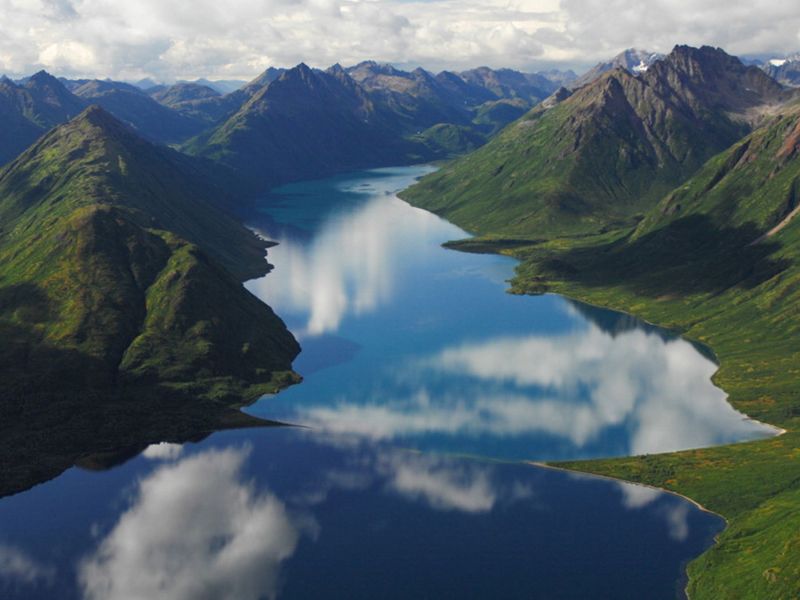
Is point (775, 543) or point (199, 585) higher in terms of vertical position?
point (775, 543)

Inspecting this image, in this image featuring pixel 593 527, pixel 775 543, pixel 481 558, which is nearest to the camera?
pixel 775 543

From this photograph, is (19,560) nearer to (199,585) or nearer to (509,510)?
(199,585)

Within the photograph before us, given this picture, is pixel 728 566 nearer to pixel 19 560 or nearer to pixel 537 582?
pixel 537 582

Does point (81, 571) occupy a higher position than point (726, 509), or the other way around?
point (726, 509)

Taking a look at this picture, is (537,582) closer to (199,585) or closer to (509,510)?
(509,510)

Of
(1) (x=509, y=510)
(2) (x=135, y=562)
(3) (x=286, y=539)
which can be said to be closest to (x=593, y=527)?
(1) (x=509, y=510)

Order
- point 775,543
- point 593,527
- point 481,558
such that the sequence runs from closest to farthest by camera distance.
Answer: point 775,543 < point 481,558 < point 593,527

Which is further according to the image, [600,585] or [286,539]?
[286,539]

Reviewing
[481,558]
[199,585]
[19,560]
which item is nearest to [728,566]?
[481,558]

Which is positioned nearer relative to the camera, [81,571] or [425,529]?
[81,571]
